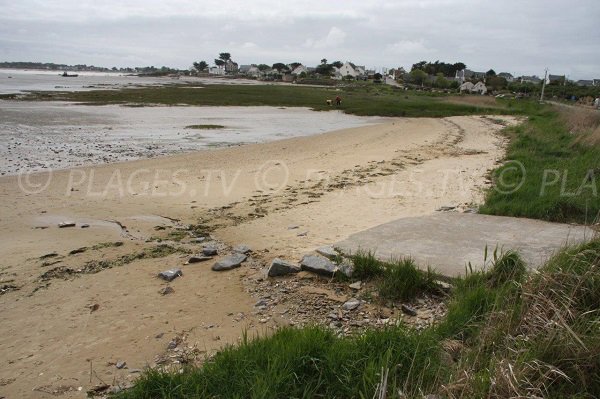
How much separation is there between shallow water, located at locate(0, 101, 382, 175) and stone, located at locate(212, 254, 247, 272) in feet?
32.4

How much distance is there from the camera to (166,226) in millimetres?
7906

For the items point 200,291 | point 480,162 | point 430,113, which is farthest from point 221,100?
point 200,291

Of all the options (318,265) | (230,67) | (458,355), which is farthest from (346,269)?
(230,67)

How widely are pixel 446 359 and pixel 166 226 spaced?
19.2ft

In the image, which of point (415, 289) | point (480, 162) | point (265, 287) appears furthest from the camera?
point (480, 162)

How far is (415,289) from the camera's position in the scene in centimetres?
481

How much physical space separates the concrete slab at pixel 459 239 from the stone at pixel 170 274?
2.16 meters

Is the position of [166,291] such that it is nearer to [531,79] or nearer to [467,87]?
[467,87]

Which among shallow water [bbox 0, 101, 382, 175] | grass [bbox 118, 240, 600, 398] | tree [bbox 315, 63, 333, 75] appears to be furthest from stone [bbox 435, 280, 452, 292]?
tree [bbox 315, 63, 333, 75]

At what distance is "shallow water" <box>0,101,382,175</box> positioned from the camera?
50.7 feet

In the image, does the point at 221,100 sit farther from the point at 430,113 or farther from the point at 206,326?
the point at 206,326

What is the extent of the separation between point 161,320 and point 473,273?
3.29 m

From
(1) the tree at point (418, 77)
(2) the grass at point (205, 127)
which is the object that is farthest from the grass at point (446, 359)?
(1) the tree at point (418, 77)

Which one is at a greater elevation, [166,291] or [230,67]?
[230,67]
